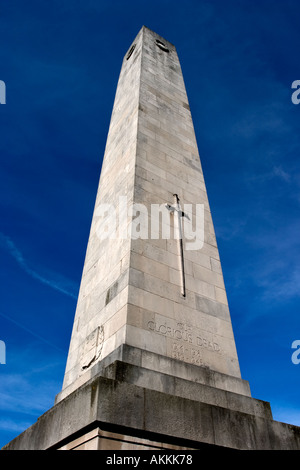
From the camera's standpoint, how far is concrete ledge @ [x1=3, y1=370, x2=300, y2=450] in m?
5.60

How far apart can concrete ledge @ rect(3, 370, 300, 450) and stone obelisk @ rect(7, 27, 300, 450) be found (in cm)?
2

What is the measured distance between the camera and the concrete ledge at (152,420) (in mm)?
5598

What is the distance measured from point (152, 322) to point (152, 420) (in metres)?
2.33

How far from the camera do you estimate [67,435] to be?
5.96 m

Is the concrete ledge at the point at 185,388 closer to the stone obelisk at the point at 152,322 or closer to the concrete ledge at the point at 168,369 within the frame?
the stone obelisk at the point at 152,322

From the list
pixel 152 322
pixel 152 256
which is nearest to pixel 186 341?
pixel 152 322

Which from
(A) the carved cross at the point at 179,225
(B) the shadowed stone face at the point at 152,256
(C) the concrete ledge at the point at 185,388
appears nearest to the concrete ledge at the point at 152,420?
(C) the concrete ledge at the point at 185,388

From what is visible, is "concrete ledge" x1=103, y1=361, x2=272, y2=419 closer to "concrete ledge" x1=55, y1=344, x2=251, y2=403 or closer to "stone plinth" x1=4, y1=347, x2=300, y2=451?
"stone plinth" x1=4, y1=347, x2=300, y2=451

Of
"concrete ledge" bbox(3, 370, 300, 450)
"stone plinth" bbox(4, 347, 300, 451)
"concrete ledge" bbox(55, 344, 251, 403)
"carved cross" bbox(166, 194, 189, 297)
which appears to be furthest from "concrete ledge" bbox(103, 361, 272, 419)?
"carved cross" bbox(166, 194, 189, 297)

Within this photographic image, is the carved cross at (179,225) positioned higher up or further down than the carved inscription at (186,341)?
higher up

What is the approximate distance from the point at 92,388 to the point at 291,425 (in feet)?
15.1

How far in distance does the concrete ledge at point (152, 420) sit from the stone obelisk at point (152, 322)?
0.06 ft
